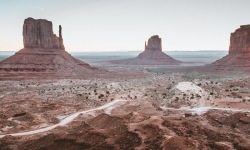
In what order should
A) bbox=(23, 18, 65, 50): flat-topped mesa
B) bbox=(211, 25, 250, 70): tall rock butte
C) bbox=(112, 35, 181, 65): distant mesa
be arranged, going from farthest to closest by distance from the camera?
bbox=(112, 35, 181, 65): distant mesa
bbox=(211, 25, 250, 70): tall rock butte
bbox=(23, 18, 65, 50): flat-topped mesa

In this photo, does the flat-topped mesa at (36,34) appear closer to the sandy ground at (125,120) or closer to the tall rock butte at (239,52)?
the sandy ground at (125,120)

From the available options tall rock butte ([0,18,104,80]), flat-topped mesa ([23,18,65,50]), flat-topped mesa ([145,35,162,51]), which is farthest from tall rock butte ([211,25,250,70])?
flat-topped mesa ([145,35,162,51])

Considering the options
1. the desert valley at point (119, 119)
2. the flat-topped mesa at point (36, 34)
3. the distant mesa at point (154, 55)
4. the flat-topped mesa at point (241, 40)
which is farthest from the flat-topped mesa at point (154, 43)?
the desert valley at point (119, 119)

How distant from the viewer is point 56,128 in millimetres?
28781

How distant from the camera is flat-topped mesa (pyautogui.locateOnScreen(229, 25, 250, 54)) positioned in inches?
4183

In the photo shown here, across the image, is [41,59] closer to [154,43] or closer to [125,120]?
[125,120]

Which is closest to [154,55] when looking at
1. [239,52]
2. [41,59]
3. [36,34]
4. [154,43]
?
[154,43]

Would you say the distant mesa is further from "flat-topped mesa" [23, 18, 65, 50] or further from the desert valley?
the desert valley

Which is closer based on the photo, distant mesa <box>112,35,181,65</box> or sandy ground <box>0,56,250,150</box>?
sandy ground <box>0,56,250,150</box>

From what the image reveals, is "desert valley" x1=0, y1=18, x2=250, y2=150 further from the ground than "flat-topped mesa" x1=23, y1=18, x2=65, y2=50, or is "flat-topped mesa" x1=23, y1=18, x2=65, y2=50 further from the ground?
"flat-topped mesa" x1=23, y1=18, x2=65, y2=50

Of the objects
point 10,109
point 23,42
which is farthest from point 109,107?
point 23,42

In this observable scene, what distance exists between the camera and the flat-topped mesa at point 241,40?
106238mm

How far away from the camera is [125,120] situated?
2775 cm

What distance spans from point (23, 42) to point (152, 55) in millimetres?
109309
